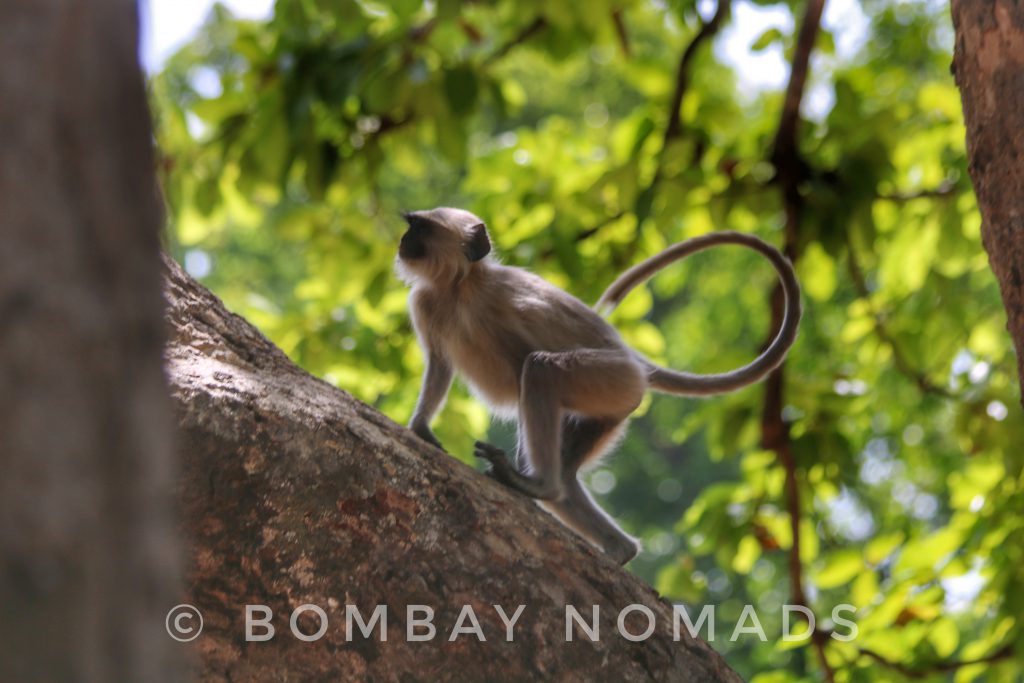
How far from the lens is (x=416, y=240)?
406cm

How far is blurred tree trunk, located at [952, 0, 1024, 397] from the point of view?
8.53 ft

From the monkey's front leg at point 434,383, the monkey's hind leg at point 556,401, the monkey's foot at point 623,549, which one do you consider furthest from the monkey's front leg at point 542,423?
the monkey's front leg at point 434,383

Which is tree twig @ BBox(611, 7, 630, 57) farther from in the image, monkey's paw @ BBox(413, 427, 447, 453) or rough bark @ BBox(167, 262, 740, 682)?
rough bark @ BBox(167, 262, 740, 682)

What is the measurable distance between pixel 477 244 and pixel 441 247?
0.13 metres

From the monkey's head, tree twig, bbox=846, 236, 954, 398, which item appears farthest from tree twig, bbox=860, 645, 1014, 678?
the monkey's head

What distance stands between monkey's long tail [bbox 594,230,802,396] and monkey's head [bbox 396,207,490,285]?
1.62 feet

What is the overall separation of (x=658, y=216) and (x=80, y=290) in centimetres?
433

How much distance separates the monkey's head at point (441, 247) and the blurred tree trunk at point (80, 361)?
3031mm

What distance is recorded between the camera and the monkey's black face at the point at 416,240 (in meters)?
4.06

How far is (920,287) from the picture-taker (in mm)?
5691

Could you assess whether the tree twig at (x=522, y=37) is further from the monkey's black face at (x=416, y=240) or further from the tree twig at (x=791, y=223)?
the monkey's black face at (x=416, y=240)

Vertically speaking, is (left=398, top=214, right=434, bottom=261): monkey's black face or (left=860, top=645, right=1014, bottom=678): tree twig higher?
(left=398, top=214, right=434, bottom=261): monkey's black face


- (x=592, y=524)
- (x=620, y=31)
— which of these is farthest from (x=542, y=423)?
(x=620, y=31)

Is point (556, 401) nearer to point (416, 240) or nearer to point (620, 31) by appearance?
point (416, 240)
